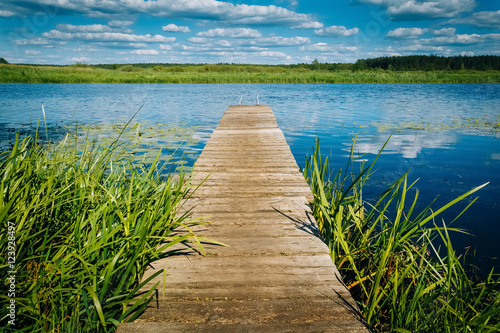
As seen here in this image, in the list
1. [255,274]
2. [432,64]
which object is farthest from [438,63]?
[255,274]

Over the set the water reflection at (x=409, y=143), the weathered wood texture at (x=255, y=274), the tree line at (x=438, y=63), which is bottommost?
the water reflection at (x=409, y=143)

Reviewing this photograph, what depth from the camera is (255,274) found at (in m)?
2.12

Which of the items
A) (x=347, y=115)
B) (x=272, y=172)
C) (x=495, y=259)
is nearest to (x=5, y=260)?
(x=272, y=172)

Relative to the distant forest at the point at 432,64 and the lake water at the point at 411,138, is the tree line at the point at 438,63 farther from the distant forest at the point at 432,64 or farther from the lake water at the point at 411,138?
the lake water at the point at 411,138

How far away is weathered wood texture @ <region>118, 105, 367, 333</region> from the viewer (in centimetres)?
170

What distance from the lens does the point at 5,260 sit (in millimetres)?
1732

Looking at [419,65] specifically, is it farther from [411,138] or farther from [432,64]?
[411,138]

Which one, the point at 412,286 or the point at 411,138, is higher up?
the point at 411,138

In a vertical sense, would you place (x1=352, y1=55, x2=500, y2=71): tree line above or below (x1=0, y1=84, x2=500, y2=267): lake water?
above

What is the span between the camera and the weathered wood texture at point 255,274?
67.0 inches

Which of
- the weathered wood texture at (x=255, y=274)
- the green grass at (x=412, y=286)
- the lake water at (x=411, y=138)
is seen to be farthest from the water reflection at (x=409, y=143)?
the weathered wood texture at (x=255, y=274)

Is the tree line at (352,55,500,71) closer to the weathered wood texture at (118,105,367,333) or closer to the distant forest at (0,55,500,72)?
the distant forest at (0,55,500,72)

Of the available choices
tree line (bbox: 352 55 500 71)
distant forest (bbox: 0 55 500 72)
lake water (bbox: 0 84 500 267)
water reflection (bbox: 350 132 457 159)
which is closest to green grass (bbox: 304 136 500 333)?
lake water (bbox: 0 84 500 267)

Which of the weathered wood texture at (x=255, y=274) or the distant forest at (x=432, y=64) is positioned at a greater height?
the distant forest at (x=432, y=64)
